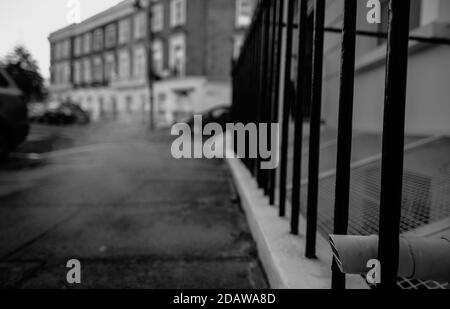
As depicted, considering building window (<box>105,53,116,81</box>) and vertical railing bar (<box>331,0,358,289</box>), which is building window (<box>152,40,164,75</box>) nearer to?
building window (<box>105,53,116,81</box>)

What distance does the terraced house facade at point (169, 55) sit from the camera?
66.5 ft

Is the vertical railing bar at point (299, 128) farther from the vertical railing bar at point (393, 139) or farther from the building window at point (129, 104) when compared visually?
the building window at point (129, 104)

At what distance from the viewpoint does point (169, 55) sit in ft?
73.4

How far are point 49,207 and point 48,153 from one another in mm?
4161

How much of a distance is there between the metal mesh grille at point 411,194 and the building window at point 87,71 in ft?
108

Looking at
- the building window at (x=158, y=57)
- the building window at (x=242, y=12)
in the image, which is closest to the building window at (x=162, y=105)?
the building window at (x=158, y=57)

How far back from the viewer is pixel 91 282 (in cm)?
127

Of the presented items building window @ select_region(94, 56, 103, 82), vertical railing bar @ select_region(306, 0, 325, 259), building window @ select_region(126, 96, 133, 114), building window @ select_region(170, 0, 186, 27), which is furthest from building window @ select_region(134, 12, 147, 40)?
vertical railing bar @ select_region(306, 0, 325, 259)

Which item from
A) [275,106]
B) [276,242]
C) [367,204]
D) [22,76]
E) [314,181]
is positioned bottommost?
[276,242]

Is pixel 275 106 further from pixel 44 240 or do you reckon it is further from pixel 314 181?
pixel 44 240

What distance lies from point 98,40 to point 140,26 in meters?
6.58

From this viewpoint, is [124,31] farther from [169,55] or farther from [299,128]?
[299,128]
